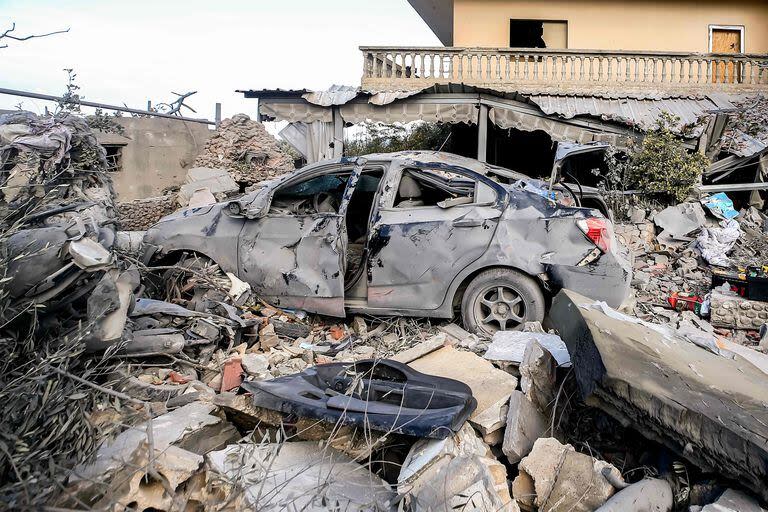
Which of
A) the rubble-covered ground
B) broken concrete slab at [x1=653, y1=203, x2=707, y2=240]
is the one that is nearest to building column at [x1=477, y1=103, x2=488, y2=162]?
broken concrete slab at [x1=653, y1=203, x2=707, y2=240]

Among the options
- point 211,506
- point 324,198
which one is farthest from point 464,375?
point 324,198

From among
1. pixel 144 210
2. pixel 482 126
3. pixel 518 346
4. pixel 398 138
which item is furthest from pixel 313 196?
pixel 398 138

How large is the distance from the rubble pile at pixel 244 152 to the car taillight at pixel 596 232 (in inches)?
309

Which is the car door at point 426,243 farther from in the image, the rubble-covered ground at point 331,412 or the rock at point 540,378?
the rock at point 540,378

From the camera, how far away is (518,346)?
4023mm

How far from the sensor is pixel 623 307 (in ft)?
15.9

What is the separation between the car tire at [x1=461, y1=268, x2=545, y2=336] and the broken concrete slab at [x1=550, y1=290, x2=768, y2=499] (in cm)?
145

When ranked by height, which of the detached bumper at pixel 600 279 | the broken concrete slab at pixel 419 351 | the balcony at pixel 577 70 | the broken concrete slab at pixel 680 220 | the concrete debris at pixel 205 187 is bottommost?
the broken concrete slab at pixel 419 351

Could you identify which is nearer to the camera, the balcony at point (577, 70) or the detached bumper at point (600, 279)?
the detached bumper at point (600, 279)

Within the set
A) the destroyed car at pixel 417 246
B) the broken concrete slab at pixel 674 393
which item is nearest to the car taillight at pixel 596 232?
the destroyed car at pixel 417 246

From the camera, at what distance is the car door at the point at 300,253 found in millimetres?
5035

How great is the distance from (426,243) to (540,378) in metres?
1.89

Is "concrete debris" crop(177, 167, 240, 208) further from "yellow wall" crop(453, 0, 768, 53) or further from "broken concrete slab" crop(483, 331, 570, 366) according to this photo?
"yellow wall" crop(453, 0, 768, 53)

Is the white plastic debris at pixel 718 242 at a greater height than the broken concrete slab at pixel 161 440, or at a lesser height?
greater
